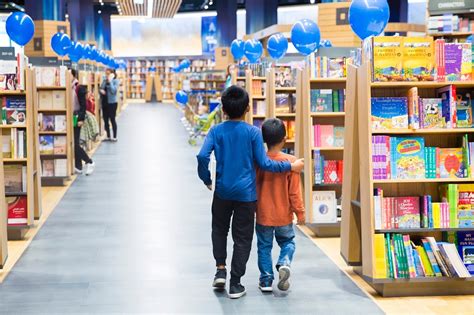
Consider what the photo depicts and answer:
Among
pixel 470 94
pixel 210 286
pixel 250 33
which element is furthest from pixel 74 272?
pixel 250 33

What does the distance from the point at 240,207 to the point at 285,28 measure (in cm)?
1675

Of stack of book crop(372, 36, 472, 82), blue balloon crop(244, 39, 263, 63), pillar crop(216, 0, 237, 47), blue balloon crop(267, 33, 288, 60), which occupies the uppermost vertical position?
pillar crop(216, 0, 237, 47)

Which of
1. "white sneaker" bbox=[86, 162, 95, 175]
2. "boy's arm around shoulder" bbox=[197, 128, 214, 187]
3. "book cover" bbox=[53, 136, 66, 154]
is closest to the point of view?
"boy's arm around shoulder" bbox=[197, 128, 214, 187]

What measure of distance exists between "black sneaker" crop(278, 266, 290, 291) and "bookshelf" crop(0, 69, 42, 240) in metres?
3.35

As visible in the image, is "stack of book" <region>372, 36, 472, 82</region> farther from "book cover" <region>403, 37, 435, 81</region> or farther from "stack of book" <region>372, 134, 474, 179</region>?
"stack of book" <region>372, 134, 474, 179</region>

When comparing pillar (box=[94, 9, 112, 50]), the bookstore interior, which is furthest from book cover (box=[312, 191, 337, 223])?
pillar (box=[94, 9, 112, 50])

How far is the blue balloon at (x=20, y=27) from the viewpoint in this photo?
29.6 ft

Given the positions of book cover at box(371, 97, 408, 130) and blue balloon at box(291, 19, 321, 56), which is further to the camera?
blue balloon at box(291, 19, 321, 56)

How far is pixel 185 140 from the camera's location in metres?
19.7

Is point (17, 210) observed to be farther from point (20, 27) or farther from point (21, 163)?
point (20, 27)

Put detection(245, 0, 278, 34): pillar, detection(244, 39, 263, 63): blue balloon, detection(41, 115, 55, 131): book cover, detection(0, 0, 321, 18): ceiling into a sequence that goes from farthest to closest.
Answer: detection(0, 0, 321, 18): ceiling < detection(245, 0, 278, 34): pillar < detection(244, 39, 263, 63): blue balloon < detection(41, 115, 55, 131): book cover

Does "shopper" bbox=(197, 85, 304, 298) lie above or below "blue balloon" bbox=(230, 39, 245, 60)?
below

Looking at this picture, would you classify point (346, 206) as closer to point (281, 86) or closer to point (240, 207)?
point (240, 207)

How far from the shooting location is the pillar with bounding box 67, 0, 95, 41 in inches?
1145
